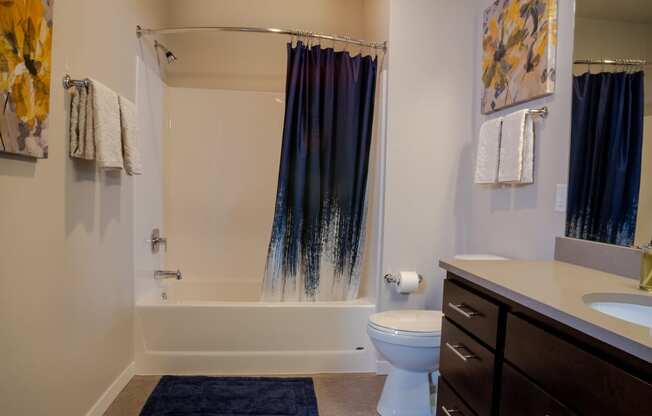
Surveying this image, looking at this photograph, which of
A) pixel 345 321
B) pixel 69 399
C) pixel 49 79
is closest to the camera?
pixel 49 79

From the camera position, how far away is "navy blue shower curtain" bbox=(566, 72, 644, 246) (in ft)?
4.16

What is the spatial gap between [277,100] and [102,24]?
1383mm

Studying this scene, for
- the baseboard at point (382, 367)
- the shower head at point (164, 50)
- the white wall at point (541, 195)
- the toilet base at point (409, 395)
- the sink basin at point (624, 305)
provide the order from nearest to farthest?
the sink basin at point (624, 305)
the white wall at point (541, 195)
the toilet base at point (409, 395)
the baseboard at point (382, 367)
the shower head at point (164, 50)

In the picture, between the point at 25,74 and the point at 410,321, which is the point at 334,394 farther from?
the point at 25,74

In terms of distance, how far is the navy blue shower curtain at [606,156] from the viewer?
4.16 ft

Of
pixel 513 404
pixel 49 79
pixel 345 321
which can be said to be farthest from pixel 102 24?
pixel 513 404

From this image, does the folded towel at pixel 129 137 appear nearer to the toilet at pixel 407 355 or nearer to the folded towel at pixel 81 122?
the folded towel at pixel 81 122

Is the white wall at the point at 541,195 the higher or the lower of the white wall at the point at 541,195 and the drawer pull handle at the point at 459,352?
the higher

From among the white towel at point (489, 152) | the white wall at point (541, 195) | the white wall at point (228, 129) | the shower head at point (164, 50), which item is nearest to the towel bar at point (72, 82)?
the shower head at point (164, 50)

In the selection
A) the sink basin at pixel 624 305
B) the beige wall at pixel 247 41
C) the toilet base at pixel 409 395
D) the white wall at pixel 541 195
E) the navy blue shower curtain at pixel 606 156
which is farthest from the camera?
the beige wall at pixel 247 41

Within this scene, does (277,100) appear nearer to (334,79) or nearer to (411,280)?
(334,79)

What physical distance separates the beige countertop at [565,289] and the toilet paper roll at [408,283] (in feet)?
2.45

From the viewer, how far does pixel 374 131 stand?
93.6 inches

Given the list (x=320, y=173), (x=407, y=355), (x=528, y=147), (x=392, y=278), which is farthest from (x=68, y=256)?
(x=528, y=147)
